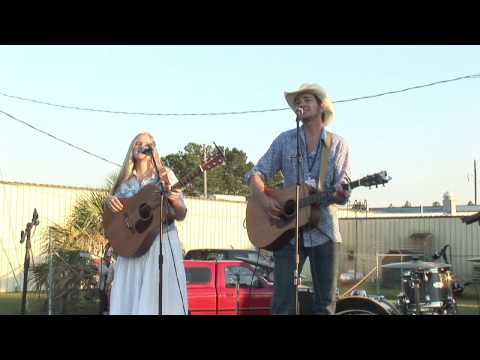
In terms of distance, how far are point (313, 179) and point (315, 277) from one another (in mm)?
654

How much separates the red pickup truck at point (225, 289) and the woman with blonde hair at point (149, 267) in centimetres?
503

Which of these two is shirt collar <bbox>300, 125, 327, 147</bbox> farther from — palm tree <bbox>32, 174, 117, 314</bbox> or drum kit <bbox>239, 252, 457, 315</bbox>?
palm tree <bbox>32, 174, 117, 314</bbox>

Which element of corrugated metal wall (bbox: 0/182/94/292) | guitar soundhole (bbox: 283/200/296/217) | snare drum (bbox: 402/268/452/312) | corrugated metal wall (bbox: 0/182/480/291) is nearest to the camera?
guitar soundhole (bbox: 283/200/296/217)

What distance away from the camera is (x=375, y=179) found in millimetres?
4480

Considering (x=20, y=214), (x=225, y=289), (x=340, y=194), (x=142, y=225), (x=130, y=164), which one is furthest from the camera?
(x=20, y=214)

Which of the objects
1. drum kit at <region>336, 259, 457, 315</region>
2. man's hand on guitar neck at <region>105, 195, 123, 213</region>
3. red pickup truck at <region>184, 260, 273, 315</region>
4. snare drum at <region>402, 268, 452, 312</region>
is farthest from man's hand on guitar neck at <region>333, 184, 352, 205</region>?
red pickup truck at <region>184, 260, 273, 315</region>

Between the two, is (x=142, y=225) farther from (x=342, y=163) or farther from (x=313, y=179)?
(x=342, y=163)

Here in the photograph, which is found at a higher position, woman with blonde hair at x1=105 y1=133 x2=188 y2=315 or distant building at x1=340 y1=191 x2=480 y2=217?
distant building at x1=340 y1=191 x2=480 y2=217

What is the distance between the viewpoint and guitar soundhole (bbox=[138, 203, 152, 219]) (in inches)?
196

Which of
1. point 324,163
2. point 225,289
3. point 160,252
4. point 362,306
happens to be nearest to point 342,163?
point 324,163
